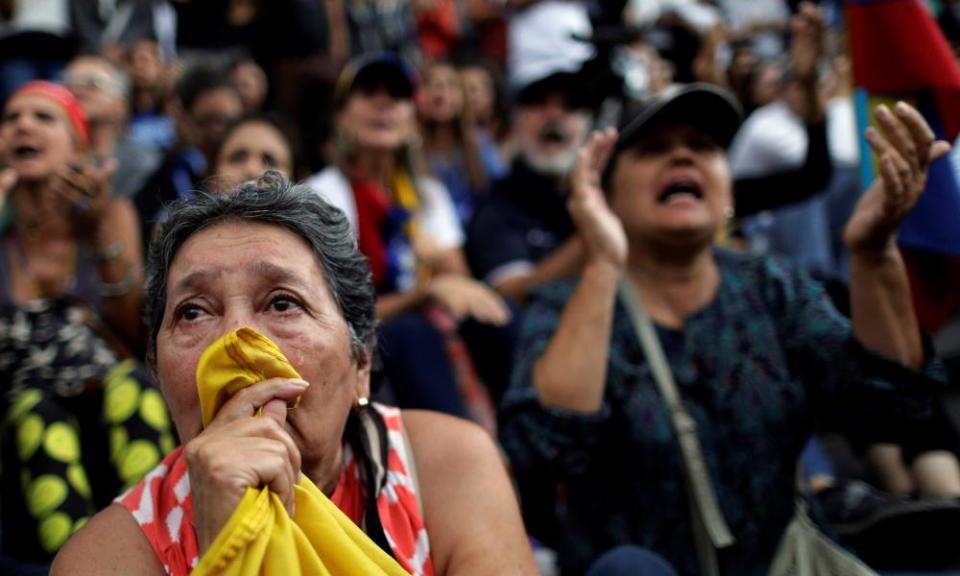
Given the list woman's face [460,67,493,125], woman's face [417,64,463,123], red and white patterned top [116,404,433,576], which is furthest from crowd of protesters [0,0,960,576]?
woman's face [460,67,493,125]

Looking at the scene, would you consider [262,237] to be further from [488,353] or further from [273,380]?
[488,353]

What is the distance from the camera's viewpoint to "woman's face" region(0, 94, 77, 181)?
401 cm

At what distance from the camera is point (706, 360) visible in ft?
10.3

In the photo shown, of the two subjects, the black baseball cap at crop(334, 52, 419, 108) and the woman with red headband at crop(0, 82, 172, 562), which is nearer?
the woman with red headband at crop(0, 82, 172, 562)

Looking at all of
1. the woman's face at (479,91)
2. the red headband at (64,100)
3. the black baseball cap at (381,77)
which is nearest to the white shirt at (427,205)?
the black baseball cap at (381,77)

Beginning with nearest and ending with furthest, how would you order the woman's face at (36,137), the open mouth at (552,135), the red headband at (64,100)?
the woman's face at (36,137) → the red headband at (64,100) → the open mouth at (552,135)

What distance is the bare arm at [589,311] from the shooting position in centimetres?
296

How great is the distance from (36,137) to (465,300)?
1.70 metres

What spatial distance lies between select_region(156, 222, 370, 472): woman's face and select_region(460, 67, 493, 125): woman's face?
5.74m

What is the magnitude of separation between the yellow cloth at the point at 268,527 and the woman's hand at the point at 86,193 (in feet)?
6.40

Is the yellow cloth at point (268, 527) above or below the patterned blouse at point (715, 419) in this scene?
above

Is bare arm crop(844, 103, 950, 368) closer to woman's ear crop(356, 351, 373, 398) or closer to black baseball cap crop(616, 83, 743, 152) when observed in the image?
black baseball cap crop(616, 83, 743, 152)

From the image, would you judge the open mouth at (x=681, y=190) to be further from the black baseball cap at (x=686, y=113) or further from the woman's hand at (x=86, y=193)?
the woman's hand at (x=86, y=193)

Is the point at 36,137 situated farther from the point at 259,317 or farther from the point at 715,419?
the point at 715,419
